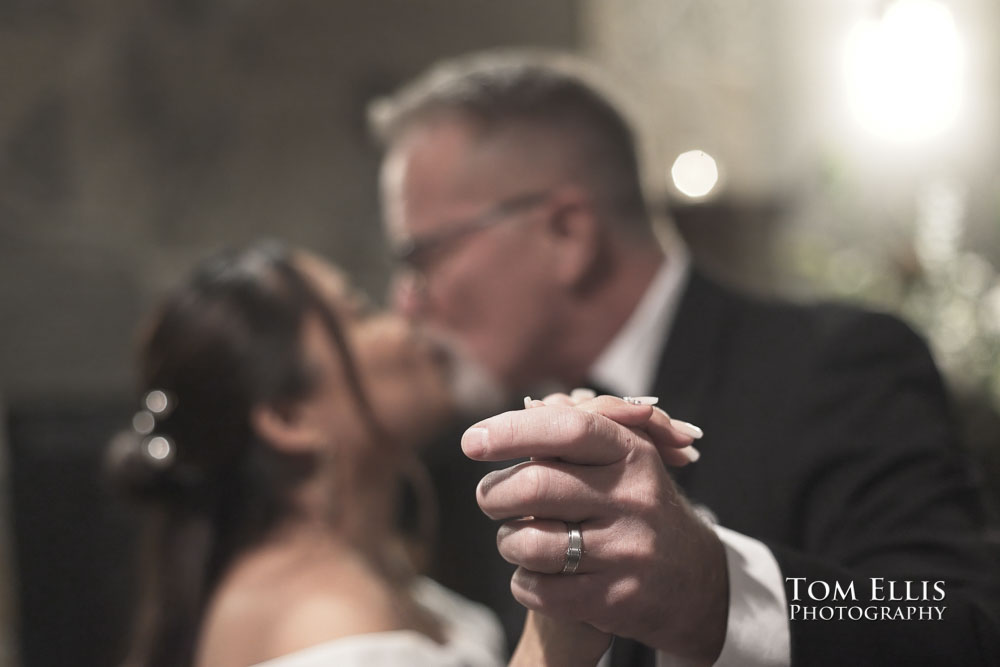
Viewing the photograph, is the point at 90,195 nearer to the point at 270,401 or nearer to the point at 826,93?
the point at 270,401

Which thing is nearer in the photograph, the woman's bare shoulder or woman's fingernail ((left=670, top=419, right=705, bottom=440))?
woman's fingernail ((left=670, top=419, right=705, bottom=440))

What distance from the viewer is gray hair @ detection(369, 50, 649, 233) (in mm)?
1125

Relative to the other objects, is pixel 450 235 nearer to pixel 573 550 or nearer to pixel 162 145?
pixel 573 550

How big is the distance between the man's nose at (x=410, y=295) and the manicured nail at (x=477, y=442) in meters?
0.82

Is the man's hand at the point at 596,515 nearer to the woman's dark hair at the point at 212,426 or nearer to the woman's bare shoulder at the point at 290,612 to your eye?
the woman's bare shoulder at the point at 290,612

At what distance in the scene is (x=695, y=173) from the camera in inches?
101

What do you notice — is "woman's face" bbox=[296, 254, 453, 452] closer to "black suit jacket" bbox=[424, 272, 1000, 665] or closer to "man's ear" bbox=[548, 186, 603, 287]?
"man's ear" bbox=[548, 186, 603, 287]

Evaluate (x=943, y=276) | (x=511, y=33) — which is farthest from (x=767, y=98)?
(x=943, y=276)

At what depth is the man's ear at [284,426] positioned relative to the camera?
1127mm

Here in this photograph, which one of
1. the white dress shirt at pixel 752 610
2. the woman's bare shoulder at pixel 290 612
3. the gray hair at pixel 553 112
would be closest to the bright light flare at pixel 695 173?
the gray hair at pixel 553 112

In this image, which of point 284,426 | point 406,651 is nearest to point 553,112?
point 284,426

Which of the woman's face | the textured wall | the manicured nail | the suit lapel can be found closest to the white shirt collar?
the suit lapel

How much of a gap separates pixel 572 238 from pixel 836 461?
455 millimetres

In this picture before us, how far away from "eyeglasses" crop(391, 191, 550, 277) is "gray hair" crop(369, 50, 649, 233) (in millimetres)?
83
